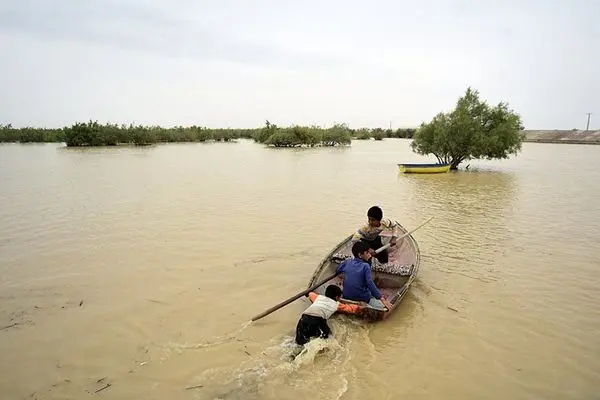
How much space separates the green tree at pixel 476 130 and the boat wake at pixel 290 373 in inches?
841

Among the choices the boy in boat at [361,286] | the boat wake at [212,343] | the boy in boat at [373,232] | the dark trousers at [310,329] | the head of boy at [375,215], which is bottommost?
the boat wake at [212,343]

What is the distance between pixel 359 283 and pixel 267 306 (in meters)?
1.44

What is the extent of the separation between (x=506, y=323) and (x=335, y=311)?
2296 mm

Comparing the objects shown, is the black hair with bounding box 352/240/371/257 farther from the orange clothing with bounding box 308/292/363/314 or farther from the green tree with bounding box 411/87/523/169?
the green tree with bounding box 411/87/523/169

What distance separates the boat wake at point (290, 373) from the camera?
11.6 ft

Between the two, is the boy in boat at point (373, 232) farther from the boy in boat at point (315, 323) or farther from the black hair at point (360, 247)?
the boy in boat at point (315, 323)

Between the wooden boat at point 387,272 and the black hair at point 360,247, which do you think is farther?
the black hair at point 360,247

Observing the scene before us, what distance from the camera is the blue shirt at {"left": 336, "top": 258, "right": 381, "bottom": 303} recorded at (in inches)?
184

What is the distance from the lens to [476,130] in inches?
898

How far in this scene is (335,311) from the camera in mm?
4582

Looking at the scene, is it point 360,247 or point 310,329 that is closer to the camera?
point 310,329

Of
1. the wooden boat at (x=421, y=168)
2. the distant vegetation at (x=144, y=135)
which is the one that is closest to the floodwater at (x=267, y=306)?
the wooden boat at (x=421, y=168)

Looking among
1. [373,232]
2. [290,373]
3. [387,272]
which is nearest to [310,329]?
[290,373]

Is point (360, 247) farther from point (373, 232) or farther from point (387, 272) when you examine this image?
point (387, 272)
